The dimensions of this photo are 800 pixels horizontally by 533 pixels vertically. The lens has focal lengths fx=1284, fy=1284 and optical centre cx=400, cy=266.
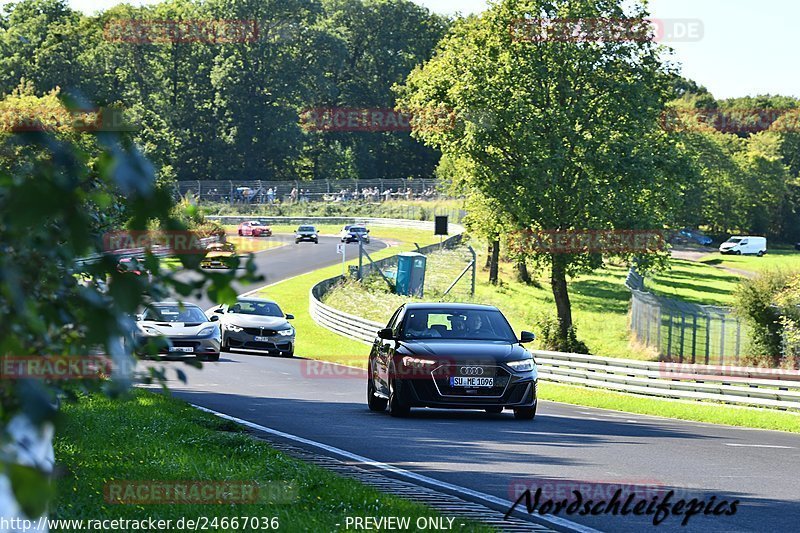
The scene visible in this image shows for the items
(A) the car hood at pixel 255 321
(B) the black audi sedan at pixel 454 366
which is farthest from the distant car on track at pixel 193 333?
(B) the black audi sedan at pixel 454 366

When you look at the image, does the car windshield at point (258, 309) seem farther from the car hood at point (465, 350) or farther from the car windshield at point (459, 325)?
the car hood at point (465, 350)

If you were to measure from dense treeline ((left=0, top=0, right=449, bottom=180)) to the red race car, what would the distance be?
1804cm

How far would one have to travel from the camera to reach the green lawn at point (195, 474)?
8.13 m

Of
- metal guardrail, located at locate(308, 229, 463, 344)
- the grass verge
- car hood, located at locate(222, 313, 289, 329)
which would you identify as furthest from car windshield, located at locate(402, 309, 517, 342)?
metal guardrail, located at locate(308, 229, 463, 344)

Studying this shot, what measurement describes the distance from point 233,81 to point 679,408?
337 ft

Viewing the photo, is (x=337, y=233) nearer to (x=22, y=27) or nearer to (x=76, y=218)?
(x=22, y=27)

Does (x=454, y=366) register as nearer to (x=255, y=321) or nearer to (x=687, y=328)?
(x=255, y=321)

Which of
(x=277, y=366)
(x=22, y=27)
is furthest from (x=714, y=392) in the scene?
(x=22, y=27)

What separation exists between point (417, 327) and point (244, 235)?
7769 cm

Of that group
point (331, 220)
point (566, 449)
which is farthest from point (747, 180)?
point (566, 449)

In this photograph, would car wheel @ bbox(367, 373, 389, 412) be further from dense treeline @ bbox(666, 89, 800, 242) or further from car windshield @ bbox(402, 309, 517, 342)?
dense treeline @ bbox(666, 89, 800, 242)

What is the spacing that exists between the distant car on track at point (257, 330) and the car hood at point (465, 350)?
18.0m

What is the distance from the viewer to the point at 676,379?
1193 inches

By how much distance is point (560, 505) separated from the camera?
9.56 meters
